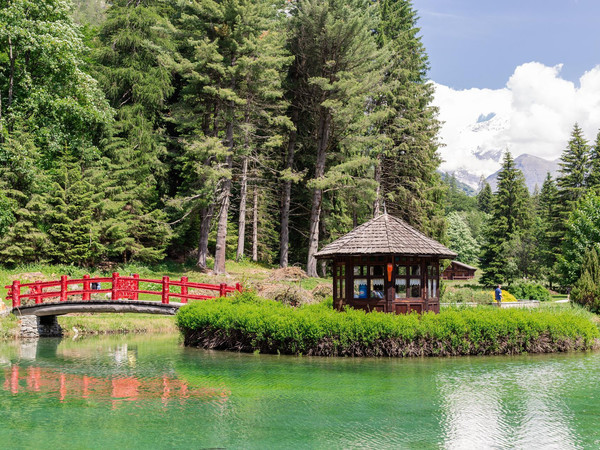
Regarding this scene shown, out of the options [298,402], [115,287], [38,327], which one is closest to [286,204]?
[115,287]

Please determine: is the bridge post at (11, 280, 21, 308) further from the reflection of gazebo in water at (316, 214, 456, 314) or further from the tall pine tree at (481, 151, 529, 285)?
the tall pine tree at (481, 151, 529, 285)

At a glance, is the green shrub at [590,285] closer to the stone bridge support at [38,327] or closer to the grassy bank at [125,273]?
the grassy bank at [125,273]

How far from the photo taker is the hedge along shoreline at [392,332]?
699 inches

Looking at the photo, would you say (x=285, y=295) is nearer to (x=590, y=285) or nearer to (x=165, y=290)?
(x=165, y=290)

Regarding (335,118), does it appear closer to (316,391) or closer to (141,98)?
(141,98)

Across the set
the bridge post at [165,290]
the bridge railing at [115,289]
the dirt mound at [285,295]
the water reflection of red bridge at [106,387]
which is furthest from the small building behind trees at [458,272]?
the water reflection of red bridge at [106,387]

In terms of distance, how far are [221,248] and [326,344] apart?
18633mm

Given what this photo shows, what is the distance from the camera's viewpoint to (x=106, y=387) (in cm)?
1356

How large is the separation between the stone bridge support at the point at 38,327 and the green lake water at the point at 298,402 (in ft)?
23.5

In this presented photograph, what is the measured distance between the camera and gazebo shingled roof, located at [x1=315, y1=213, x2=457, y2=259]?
1980 cm

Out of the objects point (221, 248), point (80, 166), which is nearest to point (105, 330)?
point (221, 248)

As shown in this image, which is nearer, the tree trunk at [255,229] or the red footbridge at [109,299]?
the red footbridge at [109,299]

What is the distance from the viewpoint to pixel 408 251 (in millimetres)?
19578

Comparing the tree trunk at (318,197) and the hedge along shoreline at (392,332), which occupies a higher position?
the tree trunk at (318,197)
